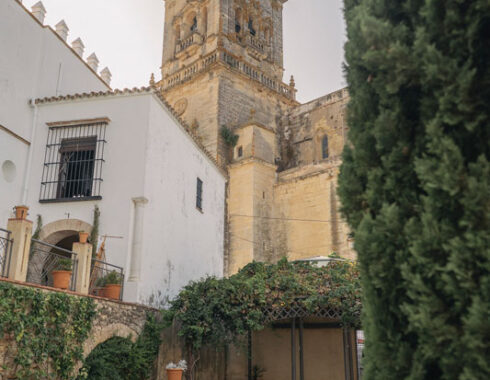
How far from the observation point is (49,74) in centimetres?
1254

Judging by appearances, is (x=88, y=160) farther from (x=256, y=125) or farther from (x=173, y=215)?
(x=256, y=125)

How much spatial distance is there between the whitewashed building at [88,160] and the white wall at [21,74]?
23mm

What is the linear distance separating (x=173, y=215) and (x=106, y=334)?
A: 4.04 metres

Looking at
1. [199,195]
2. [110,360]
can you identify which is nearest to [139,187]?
[110,360]

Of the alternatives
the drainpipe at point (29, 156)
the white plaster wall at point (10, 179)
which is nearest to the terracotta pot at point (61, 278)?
the white plaster wall at point (10, 179)

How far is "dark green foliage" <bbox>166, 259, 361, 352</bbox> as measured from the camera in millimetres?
10688

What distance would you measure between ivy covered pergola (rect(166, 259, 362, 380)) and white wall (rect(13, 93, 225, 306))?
38.6 inches

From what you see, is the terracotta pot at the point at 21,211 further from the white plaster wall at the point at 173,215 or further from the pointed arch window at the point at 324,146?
the pointed arch window at the point at 324,146

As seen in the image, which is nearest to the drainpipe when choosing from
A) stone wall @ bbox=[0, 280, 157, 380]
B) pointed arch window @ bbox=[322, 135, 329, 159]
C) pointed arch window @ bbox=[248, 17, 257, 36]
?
stone wall @ bbox=[0, 280, 157, 380]

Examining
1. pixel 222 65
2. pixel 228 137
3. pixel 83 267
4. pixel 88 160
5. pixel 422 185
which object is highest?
pixel 222 65

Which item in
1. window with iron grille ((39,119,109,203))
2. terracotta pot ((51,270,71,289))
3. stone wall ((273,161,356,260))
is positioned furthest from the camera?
stone wall ((273,161,356,260))

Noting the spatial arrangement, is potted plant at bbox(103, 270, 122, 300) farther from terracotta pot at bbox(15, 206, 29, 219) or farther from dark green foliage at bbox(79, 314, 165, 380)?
terracotta pot at bbox(15, 206, 29, 219)

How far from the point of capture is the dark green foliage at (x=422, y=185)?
3.31m

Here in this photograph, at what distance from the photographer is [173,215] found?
12.6 meters
